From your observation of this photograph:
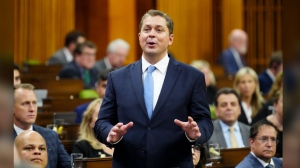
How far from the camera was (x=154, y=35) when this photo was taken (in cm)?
263

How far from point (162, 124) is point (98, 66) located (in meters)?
6.96

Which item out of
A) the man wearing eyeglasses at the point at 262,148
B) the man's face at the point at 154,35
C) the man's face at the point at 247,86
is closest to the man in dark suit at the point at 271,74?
the man's face at the point at 247,86

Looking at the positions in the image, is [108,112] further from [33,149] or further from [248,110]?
[248,110]

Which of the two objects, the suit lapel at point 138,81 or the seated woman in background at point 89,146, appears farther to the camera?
the seated woman in background at point 89,146

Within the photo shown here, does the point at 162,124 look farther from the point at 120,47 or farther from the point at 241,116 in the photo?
the point at 120,47

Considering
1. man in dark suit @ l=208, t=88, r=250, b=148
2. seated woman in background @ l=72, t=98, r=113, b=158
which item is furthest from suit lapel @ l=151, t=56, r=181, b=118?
man in dark suit @ l=208, t=88, r=250, b=148

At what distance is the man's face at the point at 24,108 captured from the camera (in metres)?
4.32

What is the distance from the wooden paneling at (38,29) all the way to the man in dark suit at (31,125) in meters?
6.70

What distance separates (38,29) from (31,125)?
7.19m

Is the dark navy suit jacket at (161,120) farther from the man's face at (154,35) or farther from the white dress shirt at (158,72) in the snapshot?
the man's face at (154,35)

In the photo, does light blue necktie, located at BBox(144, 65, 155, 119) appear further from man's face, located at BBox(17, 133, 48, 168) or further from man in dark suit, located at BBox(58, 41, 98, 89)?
man in dark suit, located at BBox(58, 41, 98, 89)

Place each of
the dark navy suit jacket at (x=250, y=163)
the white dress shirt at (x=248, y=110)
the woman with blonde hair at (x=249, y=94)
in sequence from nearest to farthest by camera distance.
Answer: the dark navy suit jacket at (x=250, y=163) < the white dress shirt at (x=248, y=110) < the woman with blonde hair at (x=249, y=94)

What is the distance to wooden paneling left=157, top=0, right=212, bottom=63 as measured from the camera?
12.6 metres

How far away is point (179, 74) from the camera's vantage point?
2758 mm
